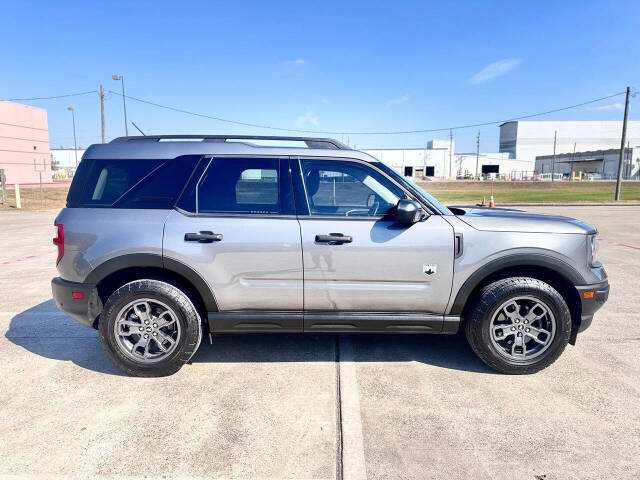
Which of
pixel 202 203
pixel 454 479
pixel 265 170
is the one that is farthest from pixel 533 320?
pixel 202 203

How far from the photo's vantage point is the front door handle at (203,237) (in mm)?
3236

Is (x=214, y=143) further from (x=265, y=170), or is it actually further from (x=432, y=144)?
(x=432, y=144)

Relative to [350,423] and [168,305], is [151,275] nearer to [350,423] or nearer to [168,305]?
[168,305]

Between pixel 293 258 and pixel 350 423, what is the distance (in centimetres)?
128

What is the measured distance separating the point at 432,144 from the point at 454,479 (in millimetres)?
110974

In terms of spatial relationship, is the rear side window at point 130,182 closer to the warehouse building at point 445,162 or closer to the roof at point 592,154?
the warehouse building at point 445,162

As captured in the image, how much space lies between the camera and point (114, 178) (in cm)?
341

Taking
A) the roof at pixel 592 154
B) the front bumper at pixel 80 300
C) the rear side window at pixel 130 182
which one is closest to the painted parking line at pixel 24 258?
the front bumper at pixel 80 300

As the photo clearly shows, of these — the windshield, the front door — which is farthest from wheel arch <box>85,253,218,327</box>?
the windshield

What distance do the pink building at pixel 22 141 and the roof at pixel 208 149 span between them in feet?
152

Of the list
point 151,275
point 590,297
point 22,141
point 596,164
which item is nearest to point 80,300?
point 151,275

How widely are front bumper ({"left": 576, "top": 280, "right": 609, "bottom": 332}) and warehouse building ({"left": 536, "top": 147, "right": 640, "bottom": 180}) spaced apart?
82998 mm

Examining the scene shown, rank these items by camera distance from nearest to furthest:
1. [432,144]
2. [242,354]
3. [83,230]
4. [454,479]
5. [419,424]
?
[454,479], [419,424], [83,230], [242,354], [432,144]

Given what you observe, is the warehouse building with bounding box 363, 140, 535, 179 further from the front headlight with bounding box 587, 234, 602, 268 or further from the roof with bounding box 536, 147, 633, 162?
the front headlight with bounding box 587, 234, 602, 268
